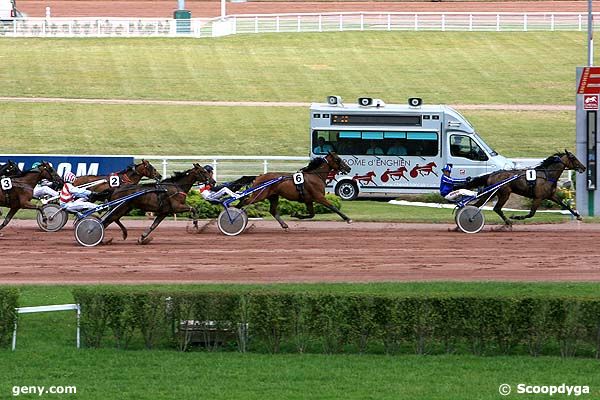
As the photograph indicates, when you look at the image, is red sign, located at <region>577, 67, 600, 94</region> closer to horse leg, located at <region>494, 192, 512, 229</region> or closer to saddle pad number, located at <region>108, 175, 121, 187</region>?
horse leg, located at <region>494, 192, 512, 229</region>

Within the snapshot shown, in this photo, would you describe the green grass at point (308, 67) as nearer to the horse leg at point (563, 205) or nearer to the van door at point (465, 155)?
the van door at point (465, 155)

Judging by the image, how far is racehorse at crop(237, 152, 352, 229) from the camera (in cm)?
2330

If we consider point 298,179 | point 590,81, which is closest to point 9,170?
point 298,179

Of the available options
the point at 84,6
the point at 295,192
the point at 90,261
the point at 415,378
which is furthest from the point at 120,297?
the point at 84,6

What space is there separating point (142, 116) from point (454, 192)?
21.2 metres

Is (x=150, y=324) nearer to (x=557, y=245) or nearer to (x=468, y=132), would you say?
(x=557, y=245)

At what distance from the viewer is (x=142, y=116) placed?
4272cm

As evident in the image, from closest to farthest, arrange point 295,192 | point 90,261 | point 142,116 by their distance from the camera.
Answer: point 90,261, point 295,192, point 142,116

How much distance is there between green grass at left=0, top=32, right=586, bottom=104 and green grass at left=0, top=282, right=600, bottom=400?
30410 millimetres

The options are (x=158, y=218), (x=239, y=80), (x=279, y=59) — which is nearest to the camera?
(x=158, y=218)

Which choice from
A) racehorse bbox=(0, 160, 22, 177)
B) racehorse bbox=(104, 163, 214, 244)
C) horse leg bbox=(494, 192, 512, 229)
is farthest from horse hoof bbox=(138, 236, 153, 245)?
horse leg bbox=(494, 192, 512, 229)

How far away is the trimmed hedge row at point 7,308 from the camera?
555 inches

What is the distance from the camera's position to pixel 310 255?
20844 millimetres

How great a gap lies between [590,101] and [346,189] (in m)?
7.32
